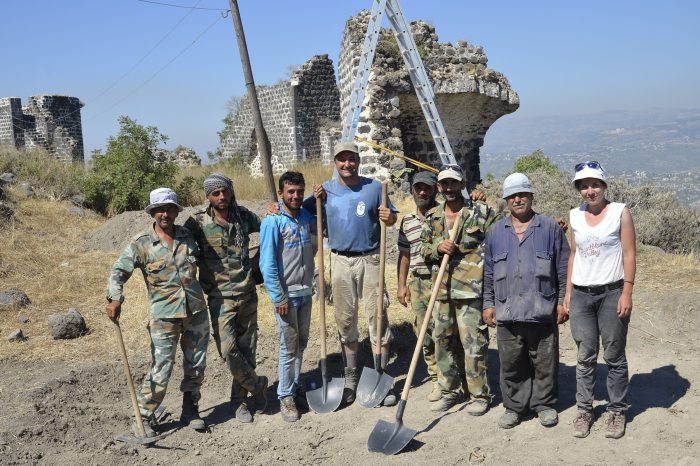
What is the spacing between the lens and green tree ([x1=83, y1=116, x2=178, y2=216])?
13.9 m

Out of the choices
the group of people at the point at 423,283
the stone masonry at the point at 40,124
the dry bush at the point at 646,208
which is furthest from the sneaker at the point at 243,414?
the stone masonry at the point at 40,124

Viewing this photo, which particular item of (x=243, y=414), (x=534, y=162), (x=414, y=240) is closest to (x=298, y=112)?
(x=534, y=162)

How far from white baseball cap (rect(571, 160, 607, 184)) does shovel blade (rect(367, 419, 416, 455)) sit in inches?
79.0

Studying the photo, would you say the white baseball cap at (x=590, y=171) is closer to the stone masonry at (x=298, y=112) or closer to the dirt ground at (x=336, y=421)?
the dirt ground at (x=336, y=421)

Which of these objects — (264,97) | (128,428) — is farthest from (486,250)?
(264,97)

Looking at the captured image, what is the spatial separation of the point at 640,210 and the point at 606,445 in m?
7.50

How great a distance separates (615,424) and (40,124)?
23.6 metres

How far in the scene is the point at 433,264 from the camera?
475 cm

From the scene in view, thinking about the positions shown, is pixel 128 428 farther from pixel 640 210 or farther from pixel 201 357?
pixel 640 210

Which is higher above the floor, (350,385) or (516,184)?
(516,184)

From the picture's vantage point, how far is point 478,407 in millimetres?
4605

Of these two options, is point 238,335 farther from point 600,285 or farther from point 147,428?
point 600,285

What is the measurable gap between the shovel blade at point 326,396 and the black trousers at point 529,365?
134 cm

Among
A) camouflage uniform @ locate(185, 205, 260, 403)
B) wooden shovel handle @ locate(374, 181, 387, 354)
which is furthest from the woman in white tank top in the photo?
camouflage uniform @ locate(185, 205, 260, 403)
